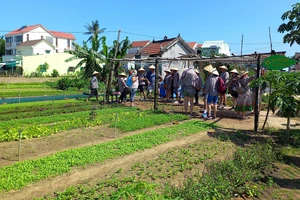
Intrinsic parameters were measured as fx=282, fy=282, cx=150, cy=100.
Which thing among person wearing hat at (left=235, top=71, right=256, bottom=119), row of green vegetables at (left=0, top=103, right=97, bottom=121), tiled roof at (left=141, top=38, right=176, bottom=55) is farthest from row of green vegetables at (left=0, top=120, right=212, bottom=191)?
tiled roof at (left=141, top=38, right=176, bottom=55)

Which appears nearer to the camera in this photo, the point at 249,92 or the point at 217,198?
the point at 217,198

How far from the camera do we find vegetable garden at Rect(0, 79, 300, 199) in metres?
4.30

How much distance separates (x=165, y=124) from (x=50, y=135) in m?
3.96

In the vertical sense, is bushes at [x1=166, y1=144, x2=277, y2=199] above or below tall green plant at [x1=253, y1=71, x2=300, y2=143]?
below

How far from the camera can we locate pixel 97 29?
2365 inches

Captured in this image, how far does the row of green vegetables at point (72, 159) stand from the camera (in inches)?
188

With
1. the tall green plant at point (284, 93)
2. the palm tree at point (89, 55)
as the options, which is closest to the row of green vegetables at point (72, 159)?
the tall green plant at point (284, 93)

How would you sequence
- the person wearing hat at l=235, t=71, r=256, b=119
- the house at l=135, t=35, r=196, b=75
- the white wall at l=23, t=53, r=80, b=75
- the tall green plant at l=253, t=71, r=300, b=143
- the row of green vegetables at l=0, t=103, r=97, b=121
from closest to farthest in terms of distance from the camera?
the tall green plant at l=253, t=71, r=300, b=143
the row of green vegetables at l=0, t=103, r=97, b=121
the person wearing hat at l=235, t=71, r=256, b=119
the house at l=135, t=35, r=196, b=75
the white wall at l=23, t=53, r=80, b=75

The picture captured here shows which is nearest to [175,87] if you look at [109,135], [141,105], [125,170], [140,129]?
[141,105]

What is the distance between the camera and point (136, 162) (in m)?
5.84

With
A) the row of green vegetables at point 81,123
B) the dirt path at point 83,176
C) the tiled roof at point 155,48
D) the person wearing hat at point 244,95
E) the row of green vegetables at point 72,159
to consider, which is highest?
the tiled roof at point 155,48

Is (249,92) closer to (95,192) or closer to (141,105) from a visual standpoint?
(141,105)

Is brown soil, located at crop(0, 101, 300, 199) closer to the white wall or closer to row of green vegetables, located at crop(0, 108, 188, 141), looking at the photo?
row of green vegetables, located at crop(0, 108, 188, 141)

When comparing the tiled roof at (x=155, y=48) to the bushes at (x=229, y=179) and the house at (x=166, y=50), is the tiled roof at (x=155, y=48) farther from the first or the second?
the bushes at (x=229, y=179)
